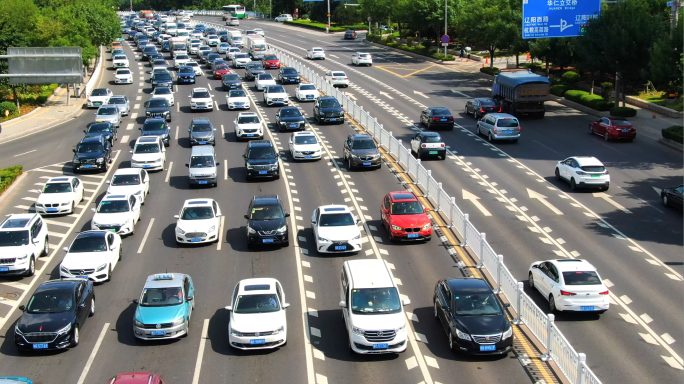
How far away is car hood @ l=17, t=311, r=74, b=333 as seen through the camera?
21.0m

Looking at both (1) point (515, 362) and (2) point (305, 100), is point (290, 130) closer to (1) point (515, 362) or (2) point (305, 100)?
(2) point (305, 100)

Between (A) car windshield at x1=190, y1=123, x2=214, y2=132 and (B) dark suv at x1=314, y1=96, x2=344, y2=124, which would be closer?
(A) car windshield at x1=190, y1=123, x2=214, y2=132

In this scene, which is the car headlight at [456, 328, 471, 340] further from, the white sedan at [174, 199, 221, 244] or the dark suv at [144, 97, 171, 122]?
the dark suv at [144, 97, 171, 122]

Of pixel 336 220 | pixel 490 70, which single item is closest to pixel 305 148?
pixel 336 220

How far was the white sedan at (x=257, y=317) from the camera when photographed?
2062 centimetres

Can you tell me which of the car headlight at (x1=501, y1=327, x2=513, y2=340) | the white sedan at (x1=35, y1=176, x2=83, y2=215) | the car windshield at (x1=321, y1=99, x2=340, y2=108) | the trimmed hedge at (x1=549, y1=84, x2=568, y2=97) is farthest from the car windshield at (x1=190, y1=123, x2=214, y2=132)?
the car headlight at (x1=501, y1=327, x2=513, y2=340)

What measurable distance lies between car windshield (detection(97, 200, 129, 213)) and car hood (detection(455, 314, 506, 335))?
16453 mm

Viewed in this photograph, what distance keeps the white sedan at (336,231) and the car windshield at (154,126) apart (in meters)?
19.9

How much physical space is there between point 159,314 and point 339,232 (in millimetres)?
8530

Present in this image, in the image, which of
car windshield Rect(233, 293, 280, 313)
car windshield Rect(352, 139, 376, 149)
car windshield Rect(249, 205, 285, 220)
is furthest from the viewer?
car windshield Rect(352, 139, 376, 149)

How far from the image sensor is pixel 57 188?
34500 mm

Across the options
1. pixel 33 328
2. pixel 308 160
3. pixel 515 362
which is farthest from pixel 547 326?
pixel 308 160

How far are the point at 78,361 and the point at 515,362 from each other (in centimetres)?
1162

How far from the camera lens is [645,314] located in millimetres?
23219
